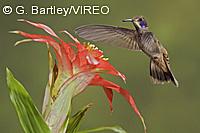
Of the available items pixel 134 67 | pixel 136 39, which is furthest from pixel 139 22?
pixel 134 67

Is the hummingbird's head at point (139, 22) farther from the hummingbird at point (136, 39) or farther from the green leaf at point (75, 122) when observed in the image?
the green leaf at point (75, 122)

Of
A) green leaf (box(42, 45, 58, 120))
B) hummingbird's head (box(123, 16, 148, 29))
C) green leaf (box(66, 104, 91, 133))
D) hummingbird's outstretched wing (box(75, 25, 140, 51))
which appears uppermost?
hummingbird's head (box(123, 16, 148, 29))

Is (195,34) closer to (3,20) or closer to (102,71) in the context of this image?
(3,20)

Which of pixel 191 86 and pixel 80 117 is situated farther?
pixel 191 86

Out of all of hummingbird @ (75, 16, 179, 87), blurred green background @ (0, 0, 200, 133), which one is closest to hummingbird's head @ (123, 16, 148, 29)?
hummingbird @ (75, 16, 179, 87)

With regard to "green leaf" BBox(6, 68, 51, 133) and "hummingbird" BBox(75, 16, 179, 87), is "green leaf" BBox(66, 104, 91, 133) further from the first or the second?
"hummingbird" BBox(75, 16, 179, 87)

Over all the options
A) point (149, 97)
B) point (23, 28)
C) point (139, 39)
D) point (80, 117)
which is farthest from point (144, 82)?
point (80, 117)
